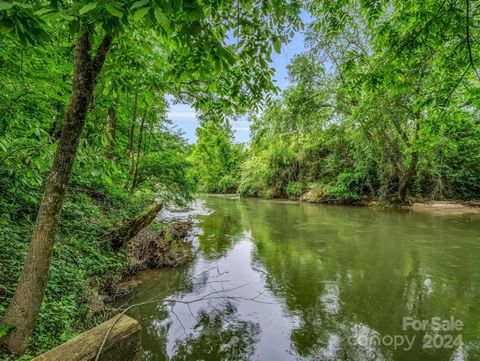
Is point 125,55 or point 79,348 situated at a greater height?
point 125,55

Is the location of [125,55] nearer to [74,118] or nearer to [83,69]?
[83,69]

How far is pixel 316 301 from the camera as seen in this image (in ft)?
13.4

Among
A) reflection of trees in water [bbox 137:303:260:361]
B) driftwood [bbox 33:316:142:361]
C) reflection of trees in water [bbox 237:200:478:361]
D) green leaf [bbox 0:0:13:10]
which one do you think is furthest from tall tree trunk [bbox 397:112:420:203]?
green leaf [bbox 0:0:13:10]

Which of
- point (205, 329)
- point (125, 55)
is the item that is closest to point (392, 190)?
point (205, 329)

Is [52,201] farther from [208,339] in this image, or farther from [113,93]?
[208,339]

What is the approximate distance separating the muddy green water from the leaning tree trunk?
1494mm

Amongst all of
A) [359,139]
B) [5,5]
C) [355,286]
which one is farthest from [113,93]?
[359,139]

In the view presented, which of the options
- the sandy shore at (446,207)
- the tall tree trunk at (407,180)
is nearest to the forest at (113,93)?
the tall tree trunk at (407,180)

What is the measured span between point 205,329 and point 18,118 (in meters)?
3.38

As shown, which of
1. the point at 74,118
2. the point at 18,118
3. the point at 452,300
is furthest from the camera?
the point at 452,300

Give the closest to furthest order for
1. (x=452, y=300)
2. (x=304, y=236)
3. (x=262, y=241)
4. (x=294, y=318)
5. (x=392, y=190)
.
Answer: (x=294, y=318) → (x=452, y=300) → (x=262, y=241) → (x=304, y=236) → (x=392, y=190)

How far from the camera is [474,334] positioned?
3.17 metres

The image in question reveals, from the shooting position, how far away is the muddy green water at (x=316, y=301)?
9.79ft

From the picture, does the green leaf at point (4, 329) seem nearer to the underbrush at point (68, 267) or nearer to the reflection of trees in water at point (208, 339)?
Answer: the underbrush at point (68, 267)
